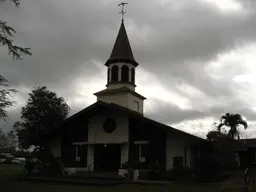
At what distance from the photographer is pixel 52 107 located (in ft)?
99.3

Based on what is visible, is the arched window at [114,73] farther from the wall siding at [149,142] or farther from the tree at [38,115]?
the wall siding at [149,142]

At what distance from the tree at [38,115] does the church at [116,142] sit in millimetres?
2612

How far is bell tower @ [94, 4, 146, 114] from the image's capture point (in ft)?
108

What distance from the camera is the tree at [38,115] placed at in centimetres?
2977

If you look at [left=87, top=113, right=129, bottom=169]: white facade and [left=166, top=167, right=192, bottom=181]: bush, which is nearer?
[left=166, top=167, right=192, bottom=181]: bush

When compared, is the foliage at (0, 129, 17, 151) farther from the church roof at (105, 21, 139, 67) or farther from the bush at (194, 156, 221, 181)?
the bush at (194, 156, 221, 181)

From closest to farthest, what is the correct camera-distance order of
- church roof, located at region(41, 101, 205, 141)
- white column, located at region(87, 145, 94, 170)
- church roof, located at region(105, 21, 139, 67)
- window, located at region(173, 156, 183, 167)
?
window, located at region(173, 156, 183, 167)
church roof, located at region(41, 101, 205, 141)
white column, located at region(87, 145, 94, 170)
church roof, located at region(105, 21, 139, 67)

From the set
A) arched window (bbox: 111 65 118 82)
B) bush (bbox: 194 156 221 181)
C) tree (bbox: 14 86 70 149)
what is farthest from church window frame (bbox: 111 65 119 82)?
bush (bbox: 194 156 221 181)

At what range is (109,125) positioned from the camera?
25.8m

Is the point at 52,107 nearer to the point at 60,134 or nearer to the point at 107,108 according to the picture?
the point at 60,134

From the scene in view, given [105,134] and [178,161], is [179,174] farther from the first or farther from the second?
[105,134]

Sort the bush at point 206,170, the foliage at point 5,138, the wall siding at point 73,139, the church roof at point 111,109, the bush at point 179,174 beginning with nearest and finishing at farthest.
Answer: the foliage at point 5,138 < the bush at point 179,174 < the bush at point 206,170 < the church roof at point 111,109 < the wall siding at point 73,139

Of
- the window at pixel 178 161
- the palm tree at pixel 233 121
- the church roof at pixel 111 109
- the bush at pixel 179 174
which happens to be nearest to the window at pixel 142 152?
the church roof at pixel 111 109

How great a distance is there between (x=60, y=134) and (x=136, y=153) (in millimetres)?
6940
